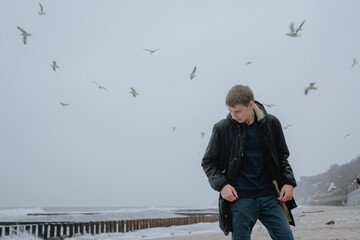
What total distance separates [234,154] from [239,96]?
541 mm

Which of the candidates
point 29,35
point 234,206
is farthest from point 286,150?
point 29,35

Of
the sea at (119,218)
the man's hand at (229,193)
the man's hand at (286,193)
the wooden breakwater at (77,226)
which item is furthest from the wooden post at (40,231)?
the man's hand at (286,193)

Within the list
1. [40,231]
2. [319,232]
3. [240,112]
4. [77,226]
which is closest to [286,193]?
[240,112]

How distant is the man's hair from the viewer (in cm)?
288

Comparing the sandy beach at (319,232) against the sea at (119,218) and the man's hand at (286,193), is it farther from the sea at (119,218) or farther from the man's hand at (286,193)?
the man's hand at (286,193)

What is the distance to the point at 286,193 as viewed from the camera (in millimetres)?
2877

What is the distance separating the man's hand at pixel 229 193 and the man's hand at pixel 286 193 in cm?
45

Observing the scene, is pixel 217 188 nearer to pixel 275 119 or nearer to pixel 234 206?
pixel 234 206

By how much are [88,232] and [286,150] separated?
59.4 ft

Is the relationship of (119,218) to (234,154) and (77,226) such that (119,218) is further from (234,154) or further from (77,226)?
(234,154)

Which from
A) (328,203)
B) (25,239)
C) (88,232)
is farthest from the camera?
(328,203)

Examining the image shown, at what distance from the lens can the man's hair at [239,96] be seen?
9.44 feet

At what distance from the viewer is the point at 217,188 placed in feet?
9.39

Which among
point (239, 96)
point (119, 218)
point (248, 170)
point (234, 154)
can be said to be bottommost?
point (119, 218)
